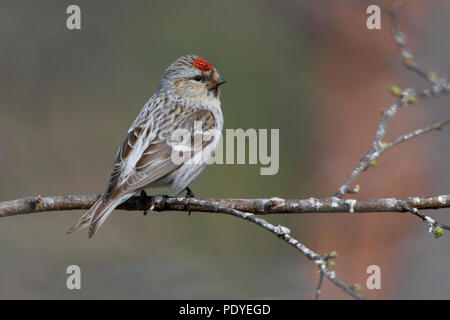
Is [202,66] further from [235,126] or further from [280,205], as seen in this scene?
[235,126]

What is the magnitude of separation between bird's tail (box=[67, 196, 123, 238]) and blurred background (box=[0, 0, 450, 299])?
1.93 m

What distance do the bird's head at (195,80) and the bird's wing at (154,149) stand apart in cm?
27

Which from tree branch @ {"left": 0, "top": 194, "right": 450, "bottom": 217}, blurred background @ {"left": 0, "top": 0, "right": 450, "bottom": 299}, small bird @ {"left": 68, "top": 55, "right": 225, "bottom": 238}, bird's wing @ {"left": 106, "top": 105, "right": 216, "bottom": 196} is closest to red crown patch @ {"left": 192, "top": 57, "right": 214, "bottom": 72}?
small bird @ {"left": 68, "top": 55, "right": 225, "bottom": 238}

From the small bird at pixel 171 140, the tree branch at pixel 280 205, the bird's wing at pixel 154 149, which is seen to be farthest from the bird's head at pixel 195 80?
the tree branch at pixel 280 205

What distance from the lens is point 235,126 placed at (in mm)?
9773

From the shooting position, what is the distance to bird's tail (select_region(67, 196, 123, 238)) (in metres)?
4.61

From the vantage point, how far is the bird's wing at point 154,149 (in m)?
4.96

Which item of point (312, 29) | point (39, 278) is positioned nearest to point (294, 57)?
point (312, 29)

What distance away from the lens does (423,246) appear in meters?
7.30

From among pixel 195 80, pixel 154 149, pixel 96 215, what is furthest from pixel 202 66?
pixel 96 215

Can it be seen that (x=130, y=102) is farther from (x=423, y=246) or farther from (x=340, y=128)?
(x=423, y=246)

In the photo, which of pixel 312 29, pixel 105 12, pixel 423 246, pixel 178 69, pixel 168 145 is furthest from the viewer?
pixel 105 12

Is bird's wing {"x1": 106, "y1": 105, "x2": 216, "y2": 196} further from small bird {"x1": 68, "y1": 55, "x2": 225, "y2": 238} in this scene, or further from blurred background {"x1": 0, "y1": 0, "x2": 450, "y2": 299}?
blurred background {"x1": 0, "y1": 0, "x2": 450, "y2": 299}
